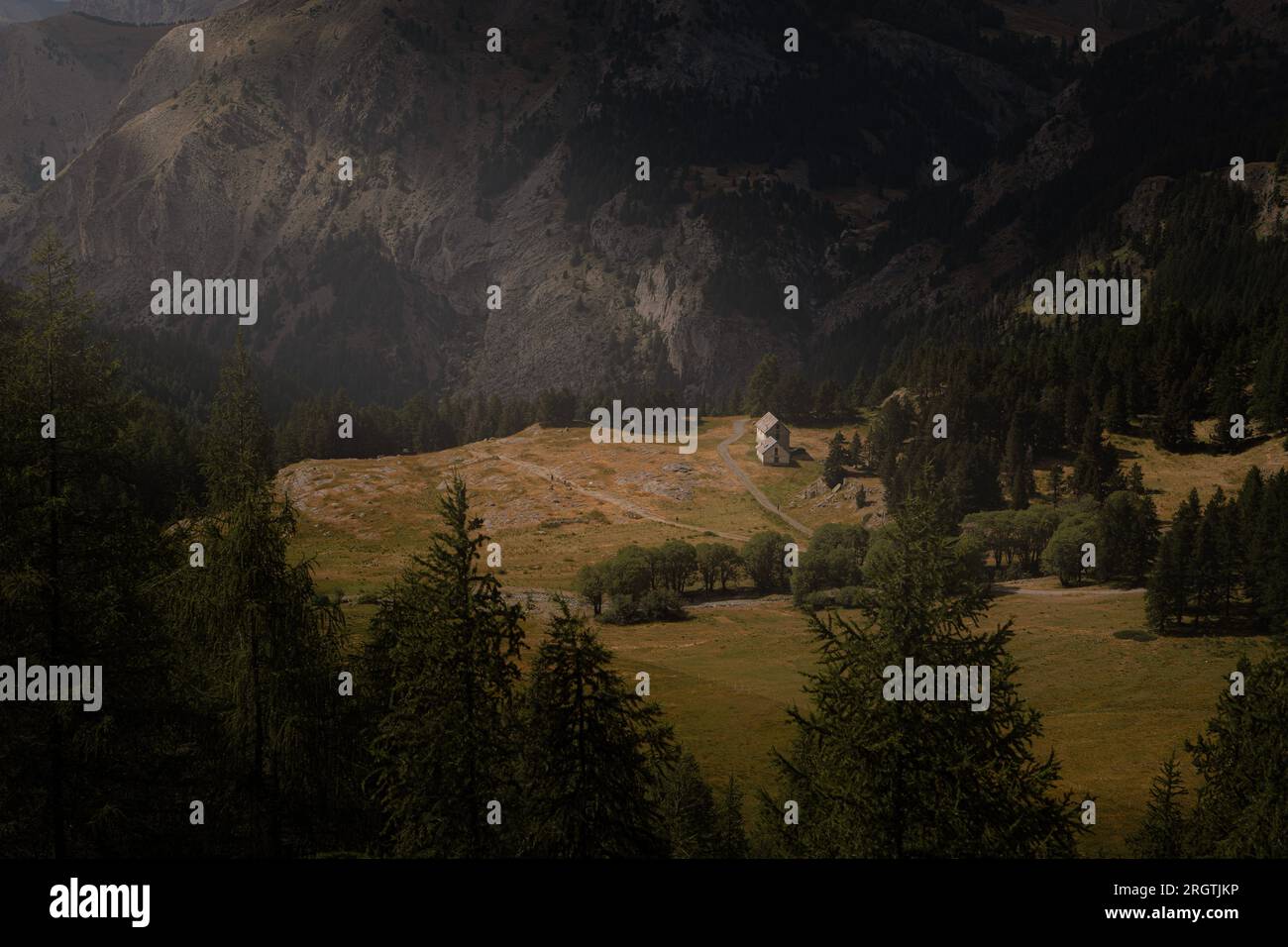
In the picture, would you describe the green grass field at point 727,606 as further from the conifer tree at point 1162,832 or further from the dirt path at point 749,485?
the conifer tree at point 1162,832

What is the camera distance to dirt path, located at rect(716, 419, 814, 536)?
123 meters

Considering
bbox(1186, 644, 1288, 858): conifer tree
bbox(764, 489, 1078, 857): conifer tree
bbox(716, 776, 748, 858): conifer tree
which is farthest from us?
bbox(716, 776, 748, 858): conifer tree

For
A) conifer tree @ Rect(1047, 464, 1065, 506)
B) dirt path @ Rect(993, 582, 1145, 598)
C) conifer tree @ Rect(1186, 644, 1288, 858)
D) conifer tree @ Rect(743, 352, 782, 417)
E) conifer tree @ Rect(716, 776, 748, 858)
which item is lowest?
conifer tree @ Rect(716, 776, 748, 858)

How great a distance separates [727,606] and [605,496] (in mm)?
42231

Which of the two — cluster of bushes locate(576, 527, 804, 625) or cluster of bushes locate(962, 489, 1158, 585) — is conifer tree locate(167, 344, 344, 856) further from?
cluster of bushes locate(962, 489, 1158, 585)

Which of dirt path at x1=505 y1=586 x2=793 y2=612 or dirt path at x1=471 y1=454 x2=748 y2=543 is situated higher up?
dirt path at x1=471 y1=454 x2=748 y2=543

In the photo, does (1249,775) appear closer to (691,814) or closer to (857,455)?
(691,814)

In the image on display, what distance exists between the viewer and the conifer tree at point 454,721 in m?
19.7

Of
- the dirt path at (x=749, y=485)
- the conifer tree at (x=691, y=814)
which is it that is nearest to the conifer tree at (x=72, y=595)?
the conifer tree at (x=691, y=814)

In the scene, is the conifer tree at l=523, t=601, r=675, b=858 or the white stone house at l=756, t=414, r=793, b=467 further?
the white stone house at l=756, t=414, r=793, b=467

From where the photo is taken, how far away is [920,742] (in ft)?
60.9

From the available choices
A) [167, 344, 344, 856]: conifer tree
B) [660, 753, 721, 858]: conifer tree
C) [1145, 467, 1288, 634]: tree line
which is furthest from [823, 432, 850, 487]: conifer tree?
[167, 344, 344, 856]: conifer tree

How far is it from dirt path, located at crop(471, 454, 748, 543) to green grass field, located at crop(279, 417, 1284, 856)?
0.47 m

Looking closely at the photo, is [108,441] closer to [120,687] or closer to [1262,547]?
[120,687]
